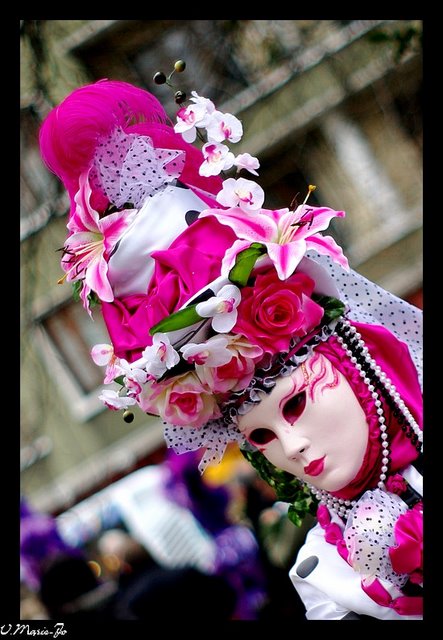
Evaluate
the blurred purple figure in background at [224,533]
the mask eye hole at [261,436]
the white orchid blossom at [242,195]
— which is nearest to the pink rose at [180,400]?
the mask eye hole at [261,436]

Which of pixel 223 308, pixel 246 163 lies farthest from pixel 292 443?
pixel 246 163

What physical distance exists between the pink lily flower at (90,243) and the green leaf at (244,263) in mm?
258

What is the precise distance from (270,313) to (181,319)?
172 mm

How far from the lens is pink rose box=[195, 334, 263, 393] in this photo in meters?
1.68

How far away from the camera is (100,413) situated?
29.7 feet

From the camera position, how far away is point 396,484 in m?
1.77

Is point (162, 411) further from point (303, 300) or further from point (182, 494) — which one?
point (182, 494)

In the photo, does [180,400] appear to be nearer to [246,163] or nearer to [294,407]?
[294,407]

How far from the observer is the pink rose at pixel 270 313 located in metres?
1.67

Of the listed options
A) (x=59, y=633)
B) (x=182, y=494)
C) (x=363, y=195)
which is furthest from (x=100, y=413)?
(x=59, y=633)

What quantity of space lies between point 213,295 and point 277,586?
144 centimetres

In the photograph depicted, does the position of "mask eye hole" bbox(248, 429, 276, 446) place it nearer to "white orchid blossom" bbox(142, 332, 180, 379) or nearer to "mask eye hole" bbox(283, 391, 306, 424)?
"mask eye hole" bbox(283, 391, 306, 424)

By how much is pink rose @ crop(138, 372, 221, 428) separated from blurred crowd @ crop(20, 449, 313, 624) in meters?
0.66

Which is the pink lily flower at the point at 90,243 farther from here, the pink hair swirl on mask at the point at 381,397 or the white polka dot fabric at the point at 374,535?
the white polka dot fabric at the point at 374,535
